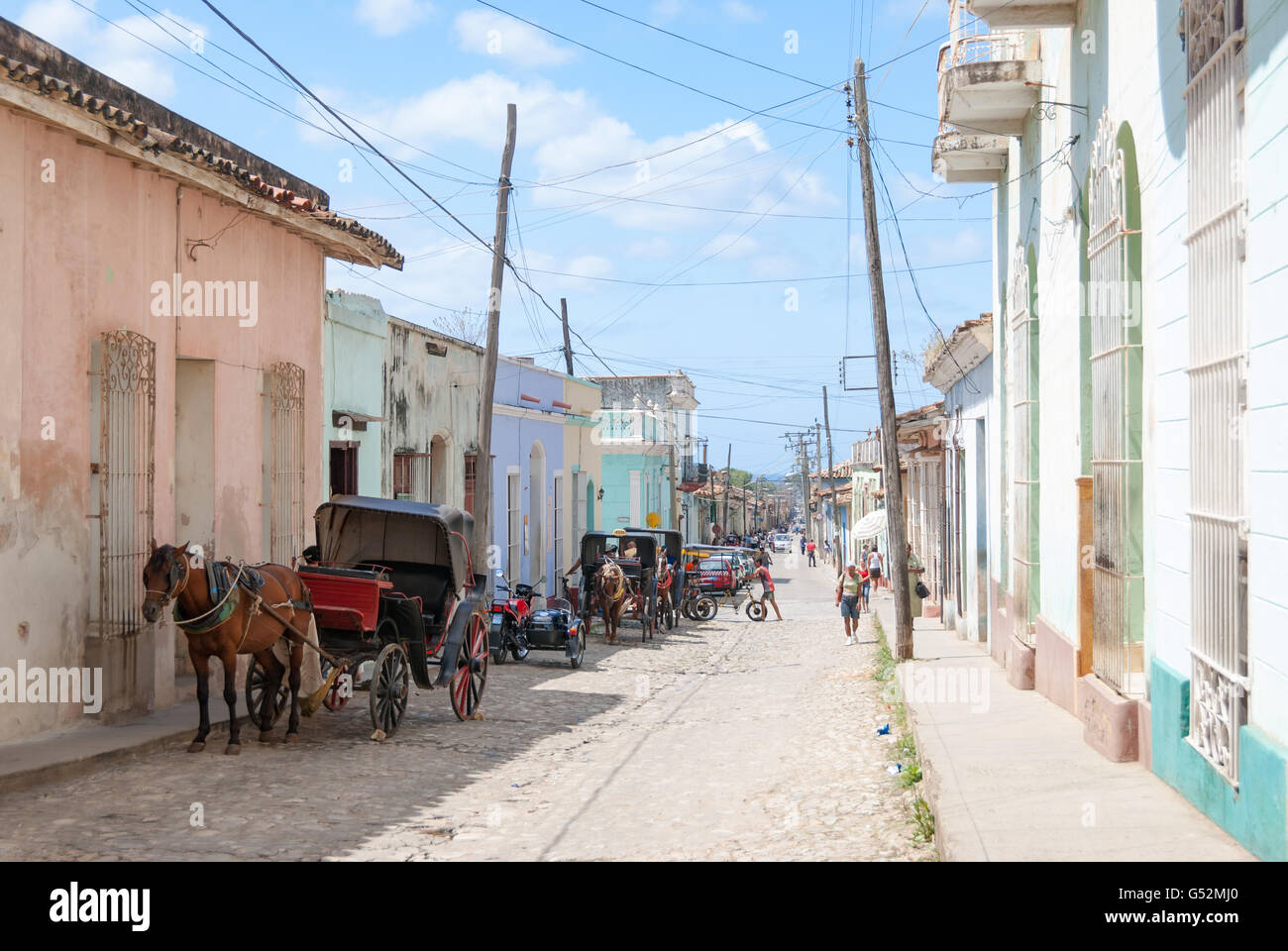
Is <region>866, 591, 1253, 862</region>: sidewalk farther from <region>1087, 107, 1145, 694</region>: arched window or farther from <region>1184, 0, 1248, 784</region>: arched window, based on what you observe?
<region>1087, 107, 1145, 694</region>: arched window

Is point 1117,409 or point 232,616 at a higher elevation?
point 1117,409

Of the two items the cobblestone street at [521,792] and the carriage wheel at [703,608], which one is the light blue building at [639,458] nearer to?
the carriage wheel at [703,608]

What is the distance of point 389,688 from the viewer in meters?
9.90

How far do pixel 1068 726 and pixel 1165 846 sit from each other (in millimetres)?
3696

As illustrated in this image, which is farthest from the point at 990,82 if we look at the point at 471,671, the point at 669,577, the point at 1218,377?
the point at 669,577

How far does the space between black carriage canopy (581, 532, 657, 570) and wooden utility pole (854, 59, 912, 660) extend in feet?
19.4

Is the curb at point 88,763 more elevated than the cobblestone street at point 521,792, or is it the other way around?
the curb at point 88,763

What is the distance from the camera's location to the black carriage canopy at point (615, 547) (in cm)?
2172

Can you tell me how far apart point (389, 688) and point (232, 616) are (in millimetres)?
1745

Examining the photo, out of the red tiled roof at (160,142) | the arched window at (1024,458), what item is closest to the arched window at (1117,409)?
the arched window at (1024,458)

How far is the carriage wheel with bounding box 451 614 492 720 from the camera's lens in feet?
35.9

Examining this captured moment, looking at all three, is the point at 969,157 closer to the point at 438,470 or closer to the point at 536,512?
the point at 438,470

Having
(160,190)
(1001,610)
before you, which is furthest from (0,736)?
(1001,610)

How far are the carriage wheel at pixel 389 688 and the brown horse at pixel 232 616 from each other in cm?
60
